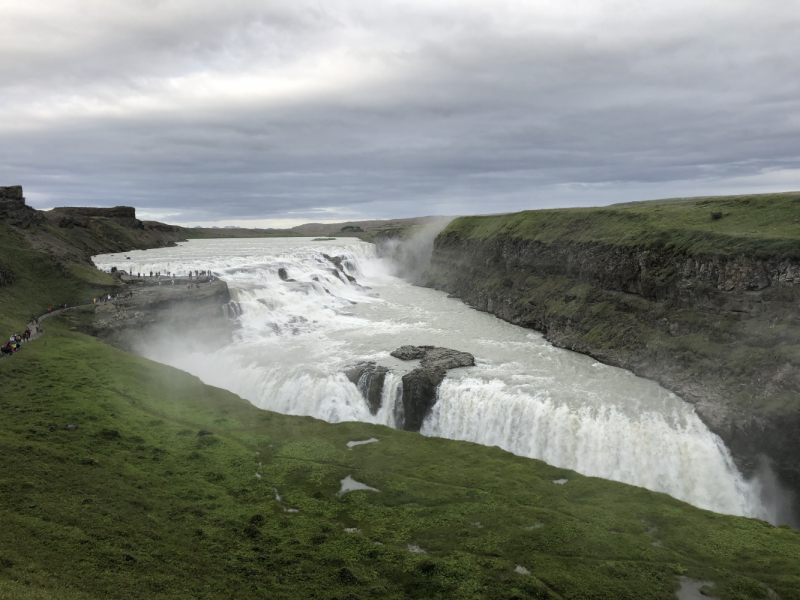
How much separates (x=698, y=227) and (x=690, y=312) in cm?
893

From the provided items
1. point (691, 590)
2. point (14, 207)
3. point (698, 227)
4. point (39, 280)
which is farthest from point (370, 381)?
point (14, 207)

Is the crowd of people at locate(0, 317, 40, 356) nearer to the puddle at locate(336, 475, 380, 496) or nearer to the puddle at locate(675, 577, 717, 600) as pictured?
the puddle at locate(336, 475, 380, 496)

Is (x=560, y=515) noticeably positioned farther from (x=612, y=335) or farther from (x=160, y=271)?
(x=160, y=271)

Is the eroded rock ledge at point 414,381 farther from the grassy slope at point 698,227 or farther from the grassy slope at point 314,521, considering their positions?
the grassy slope at point 698,227

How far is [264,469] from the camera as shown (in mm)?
25016

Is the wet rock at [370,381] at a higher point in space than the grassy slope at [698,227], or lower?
lower

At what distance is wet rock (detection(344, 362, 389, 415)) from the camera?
38125mm

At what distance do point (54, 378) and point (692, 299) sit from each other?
46.2 m

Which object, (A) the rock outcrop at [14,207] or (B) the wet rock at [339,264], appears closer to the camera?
(A) the rock outcrop at [14,207]

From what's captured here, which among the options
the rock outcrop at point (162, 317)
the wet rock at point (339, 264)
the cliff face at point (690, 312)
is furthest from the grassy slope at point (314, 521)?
the wet rock at point (339, 264)

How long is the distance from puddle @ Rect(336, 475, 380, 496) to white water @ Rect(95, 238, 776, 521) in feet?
40.6

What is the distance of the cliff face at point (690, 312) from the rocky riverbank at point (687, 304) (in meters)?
0.08

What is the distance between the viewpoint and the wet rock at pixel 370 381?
3812 cm

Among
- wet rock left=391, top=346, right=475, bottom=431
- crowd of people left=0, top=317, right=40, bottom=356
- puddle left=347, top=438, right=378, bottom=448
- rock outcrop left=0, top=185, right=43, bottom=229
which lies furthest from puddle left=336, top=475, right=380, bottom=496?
rock outcrop left=0, top=185, right=43, bottom=229
